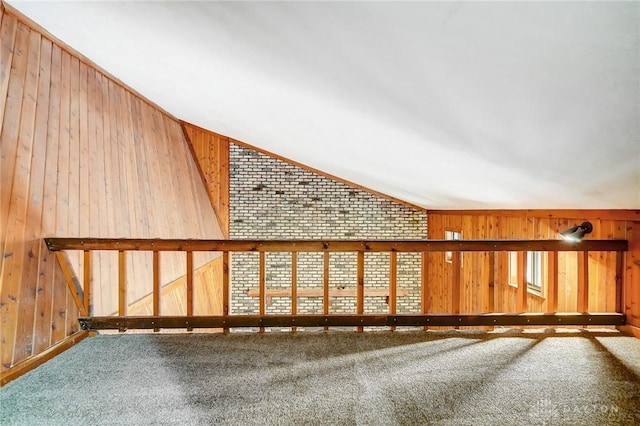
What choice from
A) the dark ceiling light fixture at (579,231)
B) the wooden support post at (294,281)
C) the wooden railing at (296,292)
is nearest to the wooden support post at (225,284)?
the wooden railing at (296,292)

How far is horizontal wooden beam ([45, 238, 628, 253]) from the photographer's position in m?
3.04

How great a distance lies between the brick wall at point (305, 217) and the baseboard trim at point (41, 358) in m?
5.33

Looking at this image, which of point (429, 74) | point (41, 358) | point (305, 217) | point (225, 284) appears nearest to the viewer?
point (429, 74)

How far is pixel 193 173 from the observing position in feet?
25.0

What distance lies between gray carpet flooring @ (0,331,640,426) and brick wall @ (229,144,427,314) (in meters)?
5.30

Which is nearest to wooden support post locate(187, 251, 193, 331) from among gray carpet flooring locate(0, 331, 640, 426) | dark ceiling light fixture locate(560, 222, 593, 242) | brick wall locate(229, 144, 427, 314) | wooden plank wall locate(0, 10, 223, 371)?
gray carpet flooring locate(0, 331, 640, 426)

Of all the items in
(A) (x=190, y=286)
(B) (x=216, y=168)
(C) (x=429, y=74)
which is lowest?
(A) (x=190, y=286)

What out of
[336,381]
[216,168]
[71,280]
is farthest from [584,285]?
[216,168]

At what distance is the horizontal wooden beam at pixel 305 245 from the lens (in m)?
3.04

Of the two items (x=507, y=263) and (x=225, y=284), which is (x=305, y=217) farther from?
(x=225, y=284)

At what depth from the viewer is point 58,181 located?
3328mm

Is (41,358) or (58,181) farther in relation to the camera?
(58,181)

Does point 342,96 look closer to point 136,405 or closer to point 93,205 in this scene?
point 136,405

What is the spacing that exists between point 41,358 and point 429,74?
119 inches
